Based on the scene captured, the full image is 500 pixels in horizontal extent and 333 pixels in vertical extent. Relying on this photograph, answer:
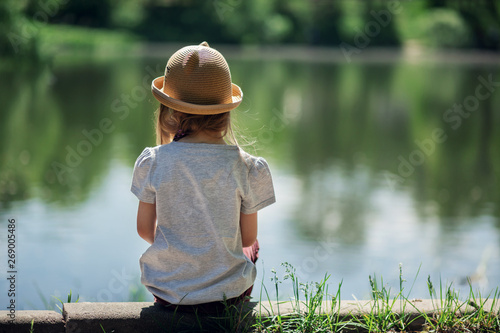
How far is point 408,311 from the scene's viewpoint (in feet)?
6.98

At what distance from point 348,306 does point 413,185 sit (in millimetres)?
7170

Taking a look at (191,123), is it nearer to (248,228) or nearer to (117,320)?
(248,228)

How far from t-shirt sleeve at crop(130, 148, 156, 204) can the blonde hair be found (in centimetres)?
12

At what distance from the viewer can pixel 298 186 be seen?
863 cm

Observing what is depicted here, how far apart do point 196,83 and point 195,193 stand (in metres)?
0.32

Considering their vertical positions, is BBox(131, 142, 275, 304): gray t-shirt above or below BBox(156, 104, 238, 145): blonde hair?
below

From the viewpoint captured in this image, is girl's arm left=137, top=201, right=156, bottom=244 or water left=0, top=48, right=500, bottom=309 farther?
water left=0, top=48, right=500, bottom=309

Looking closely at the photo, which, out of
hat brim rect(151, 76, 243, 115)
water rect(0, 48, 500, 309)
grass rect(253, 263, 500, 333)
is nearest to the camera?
hat brim rect(151, 76, 243, 115)

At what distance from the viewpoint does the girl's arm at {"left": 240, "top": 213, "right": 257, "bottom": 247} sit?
2037 mm

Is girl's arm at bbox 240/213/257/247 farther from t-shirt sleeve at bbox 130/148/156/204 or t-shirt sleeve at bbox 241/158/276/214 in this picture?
t-shirt sleeve at bbox 130/148/156/204

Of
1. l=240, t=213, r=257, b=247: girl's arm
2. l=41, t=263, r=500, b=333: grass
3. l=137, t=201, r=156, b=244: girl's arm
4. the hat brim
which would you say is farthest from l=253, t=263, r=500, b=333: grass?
the hat brim

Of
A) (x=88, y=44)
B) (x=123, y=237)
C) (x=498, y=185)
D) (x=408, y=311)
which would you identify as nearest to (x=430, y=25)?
(x=88, y=44)

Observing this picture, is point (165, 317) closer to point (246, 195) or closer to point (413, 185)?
point (246, 195)

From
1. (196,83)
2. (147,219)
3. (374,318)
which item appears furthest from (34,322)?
(374,318)
